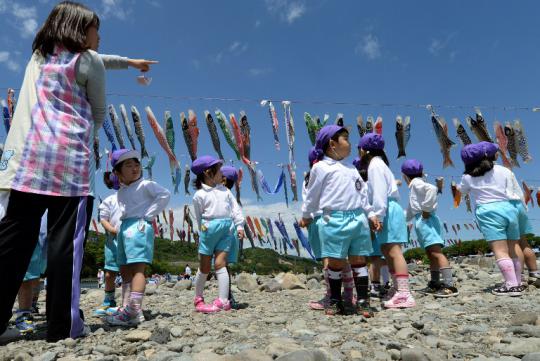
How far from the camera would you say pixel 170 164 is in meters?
8.46

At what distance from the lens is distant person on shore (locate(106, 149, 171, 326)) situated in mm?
3297

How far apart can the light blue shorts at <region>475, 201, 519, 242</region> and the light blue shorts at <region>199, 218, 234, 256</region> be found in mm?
2981

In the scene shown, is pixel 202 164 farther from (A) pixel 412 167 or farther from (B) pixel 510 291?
(B) pixel 510 291

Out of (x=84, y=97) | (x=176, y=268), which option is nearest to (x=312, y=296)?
(x=84, y=97)

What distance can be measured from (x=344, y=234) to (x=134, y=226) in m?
1.85

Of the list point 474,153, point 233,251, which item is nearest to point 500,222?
point 474,153

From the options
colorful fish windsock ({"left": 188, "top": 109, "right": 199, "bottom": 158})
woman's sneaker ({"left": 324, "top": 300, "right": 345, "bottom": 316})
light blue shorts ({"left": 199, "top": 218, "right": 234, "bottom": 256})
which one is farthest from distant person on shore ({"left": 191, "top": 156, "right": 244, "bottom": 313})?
colorful fish windsock ({"left": 188, "top": 109, "right": 199, "bottom": 158})

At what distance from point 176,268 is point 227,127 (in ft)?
155

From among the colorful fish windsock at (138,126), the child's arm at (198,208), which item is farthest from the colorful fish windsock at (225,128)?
the child's arm at (198,208)

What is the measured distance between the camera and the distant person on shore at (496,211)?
4348 millimetres

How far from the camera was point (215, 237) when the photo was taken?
4.35 m

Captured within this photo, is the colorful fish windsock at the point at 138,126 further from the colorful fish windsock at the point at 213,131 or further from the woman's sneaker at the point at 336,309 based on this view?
the woman's sneaker at the point at 336,309

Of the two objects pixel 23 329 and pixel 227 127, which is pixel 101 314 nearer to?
pixel 23 329

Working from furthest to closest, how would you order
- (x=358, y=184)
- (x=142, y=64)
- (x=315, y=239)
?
(x=315, y=239)
(x=358, y=184)
(x=142, y=64)
